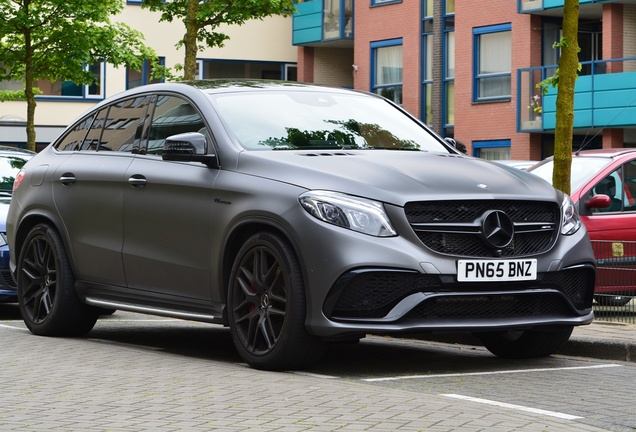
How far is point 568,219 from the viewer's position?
8.86 m

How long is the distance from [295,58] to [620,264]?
44.1m

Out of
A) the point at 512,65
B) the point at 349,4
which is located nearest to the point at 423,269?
the point at 512,65

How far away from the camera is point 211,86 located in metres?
9.80

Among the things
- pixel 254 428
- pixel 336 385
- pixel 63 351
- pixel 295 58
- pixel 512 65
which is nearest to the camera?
pixel 254 428

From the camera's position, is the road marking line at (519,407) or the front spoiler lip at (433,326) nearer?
the road marking line at (519,407)

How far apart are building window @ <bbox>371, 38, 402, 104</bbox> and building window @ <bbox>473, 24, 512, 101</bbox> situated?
440 centimetres

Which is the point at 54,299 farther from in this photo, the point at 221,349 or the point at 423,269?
the point at 423,269

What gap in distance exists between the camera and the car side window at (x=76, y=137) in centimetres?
1090

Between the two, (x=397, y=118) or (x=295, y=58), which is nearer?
(x=397, y=118)

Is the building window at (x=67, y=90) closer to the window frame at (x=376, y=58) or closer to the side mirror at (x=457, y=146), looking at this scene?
the window frame at (x=376, y=58)

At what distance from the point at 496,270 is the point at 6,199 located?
630cm

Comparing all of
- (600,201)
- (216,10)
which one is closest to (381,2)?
(216,10)

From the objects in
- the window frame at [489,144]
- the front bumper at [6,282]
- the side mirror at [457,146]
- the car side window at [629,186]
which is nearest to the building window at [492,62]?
the window frame at [489,144]

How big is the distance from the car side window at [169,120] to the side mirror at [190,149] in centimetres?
38
